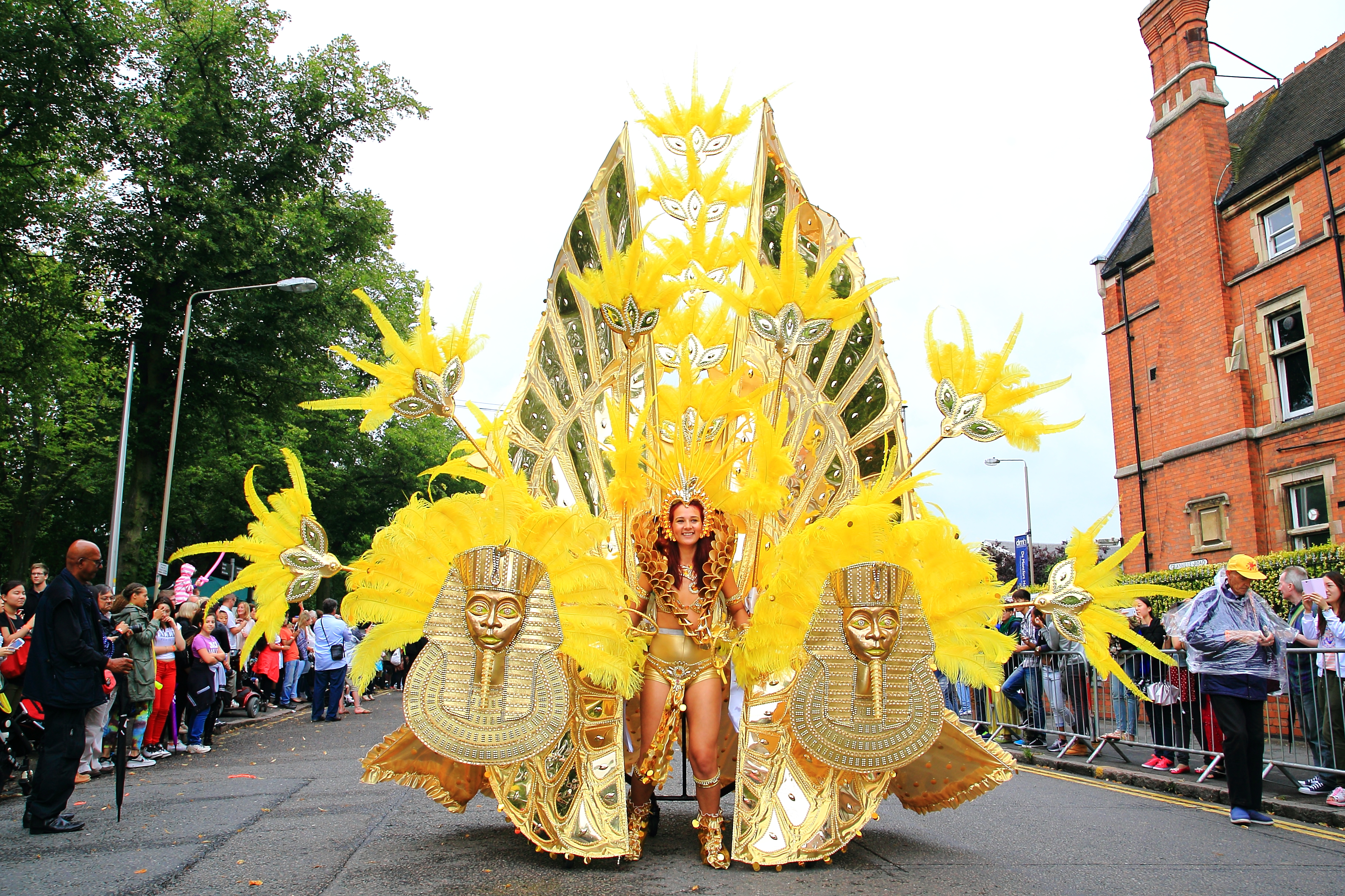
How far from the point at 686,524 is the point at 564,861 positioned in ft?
5.68

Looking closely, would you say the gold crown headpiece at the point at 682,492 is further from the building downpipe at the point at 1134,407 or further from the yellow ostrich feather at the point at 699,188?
the building downpipe at the point at 1134,407

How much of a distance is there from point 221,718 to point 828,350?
1154 centimetres

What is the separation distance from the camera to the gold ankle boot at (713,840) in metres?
4.16

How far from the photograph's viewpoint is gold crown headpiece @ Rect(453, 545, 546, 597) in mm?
3975

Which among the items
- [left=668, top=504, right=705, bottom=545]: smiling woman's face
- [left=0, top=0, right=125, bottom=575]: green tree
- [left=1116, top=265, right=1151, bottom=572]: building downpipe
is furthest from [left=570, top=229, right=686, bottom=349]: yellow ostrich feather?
[left=1116, top=265, right=1151, bottom=572]: building downpipe

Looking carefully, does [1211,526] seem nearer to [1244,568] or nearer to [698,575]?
[1244,568]

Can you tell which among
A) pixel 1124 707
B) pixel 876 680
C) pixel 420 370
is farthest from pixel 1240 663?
pixel 420 370

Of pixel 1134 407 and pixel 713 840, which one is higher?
pixel 1134 407

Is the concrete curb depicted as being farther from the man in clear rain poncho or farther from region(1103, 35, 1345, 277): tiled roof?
region(1103, 35, 1345, 277): tiled roof

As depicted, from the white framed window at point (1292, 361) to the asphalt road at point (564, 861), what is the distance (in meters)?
11.3

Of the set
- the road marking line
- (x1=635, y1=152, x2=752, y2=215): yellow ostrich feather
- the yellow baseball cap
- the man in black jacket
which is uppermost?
(x1=635, y1=152, x2=752, y2=215): yellow ostrich feather

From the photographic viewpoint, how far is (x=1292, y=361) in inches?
600

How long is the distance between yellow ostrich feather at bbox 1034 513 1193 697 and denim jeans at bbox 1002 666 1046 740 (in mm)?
5892

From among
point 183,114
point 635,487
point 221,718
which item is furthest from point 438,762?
point 183,114
